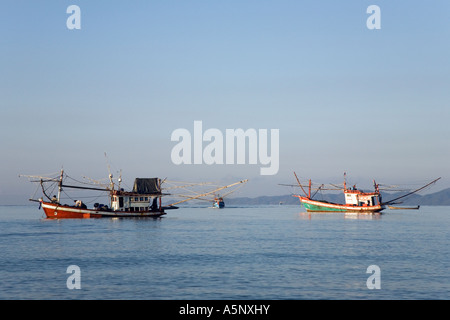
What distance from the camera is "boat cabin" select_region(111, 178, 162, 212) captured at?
398 ft

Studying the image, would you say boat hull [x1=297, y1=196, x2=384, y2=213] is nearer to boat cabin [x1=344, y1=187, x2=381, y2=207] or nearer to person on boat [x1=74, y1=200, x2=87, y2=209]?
boat cabin [x1=344, y1=187, x2=381, y2=207]

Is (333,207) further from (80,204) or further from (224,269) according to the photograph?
(224,269)

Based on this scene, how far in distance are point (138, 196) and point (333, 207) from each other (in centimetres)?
7175

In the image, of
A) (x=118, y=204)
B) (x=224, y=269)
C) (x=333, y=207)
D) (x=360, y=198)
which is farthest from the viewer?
(x=333, y=207)

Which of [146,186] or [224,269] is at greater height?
[146,186]

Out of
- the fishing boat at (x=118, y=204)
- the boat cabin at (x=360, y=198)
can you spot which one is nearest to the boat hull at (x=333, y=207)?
the boat cabin at (x=360, y=198)

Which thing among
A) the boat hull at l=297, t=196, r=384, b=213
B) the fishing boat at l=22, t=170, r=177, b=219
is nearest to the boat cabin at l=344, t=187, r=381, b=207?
the boat hull at l=297, t=196, r=384, b=213

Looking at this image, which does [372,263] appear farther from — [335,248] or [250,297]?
[250,297]

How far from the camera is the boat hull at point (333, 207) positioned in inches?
6152

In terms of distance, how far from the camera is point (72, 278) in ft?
Answer: 126

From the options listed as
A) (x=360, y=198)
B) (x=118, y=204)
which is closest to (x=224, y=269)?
(x=118, y=204)

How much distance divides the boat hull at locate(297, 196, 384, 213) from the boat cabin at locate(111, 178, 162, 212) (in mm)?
65040

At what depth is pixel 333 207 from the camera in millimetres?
165125
